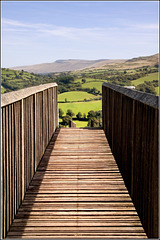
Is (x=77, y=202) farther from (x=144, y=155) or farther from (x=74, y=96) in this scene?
(x=74, y=96)

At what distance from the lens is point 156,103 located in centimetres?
178

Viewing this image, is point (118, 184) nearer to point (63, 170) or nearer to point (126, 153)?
point (126, 153)

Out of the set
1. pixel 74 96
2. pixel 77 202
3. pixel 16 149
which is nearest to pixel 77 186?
pixel 77 202

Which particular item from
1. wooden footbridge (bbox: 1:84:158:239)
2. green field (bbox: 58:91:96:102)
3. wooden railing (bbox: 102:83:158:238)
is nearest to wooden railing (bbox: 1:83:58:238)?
wooden footbridge (bbox: 1:84:158:239)

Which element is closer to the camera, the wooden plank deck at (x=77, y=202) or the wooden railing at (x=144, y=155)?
the wooden railing at (x=144, y=155)

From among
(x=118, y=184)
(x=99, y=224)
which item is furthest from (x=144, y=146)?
(x=118, y=184)

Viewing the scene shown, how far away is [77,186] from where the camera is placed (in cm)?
337

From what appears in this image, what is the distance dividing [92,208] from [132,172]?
60cm

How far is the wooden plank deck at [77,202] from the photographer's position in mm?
2412

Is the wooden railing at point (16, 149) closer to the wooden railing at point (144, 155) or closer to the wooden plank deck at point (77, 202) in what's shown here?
the wooden plank deck at point (77, 202)

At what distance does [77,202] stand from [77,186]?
1.41 feet

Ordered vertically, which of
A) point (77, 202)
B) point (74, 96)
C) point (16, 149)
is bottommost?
point (77, 202)

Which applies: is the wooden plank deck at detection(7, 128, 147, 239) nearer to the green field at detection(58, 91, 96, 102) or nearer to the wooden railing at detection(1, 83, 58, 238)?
the wooden railing at detection(1, 83, 58, 238)

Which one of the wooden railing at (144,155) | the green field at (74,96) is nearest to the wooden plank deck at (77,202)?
the wooden railing at (144,155)
